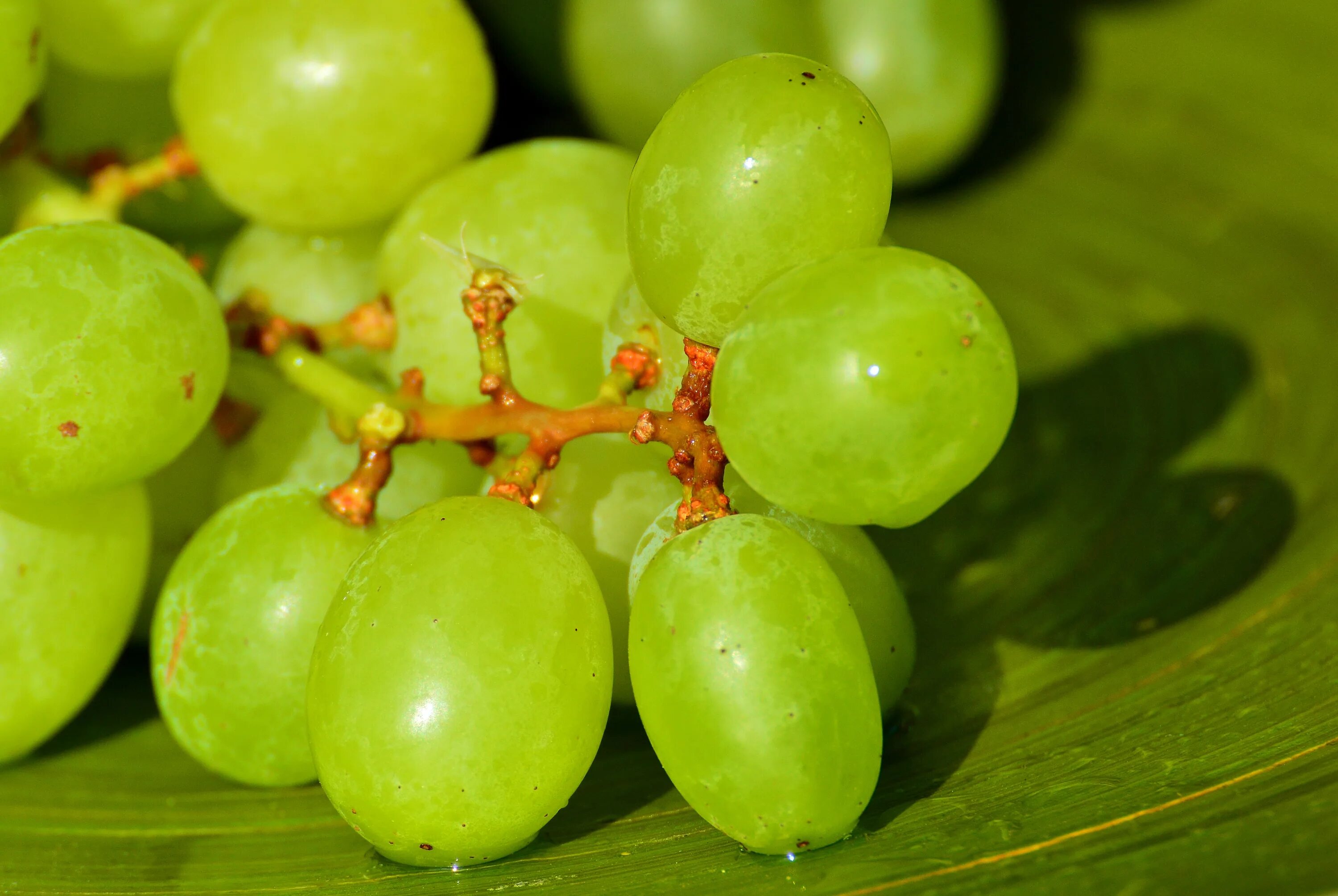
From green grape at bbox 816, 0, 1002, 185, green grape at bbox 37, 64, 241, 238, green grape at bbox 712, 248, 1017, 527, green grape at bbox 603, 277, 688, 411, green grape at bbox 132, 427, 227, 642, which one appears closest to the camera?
green grape at bbox 712, 248, 1017, 527

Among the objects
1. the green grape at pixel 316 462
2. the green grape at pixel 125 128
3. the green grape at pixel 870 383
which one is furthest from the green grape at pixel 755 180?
the green grape at pixel 125 128

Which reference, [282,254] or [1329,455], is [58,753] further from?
[1329,455]

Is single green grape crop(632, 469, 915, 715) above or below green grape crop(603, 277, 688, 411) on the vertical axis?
below

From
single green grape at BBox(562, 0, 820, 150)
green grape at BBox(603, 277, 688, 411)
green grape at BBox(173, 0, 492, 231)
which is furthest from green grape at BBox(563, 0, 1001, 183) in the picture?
green grape at BBox(603, 277, 688, 411)

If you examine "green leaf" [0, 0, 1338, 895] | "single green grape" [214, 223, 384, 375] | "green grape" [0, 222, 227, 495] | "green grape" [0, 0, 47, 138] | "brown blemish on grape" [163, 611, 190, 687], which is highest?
"green grape" [0, 0, 47, 138]

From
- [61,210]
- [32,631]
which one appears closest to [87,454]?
[32,631]

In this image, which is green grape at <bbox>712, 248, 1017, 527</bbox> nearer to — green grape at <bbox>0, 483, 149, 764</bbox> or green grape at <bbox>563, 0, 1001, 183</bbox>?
green grape at <bbox>0, 483, 149, 764</bbox>

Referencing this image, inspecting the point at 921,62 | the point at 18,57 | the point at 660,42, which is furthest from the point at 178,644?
the point at 921,62
